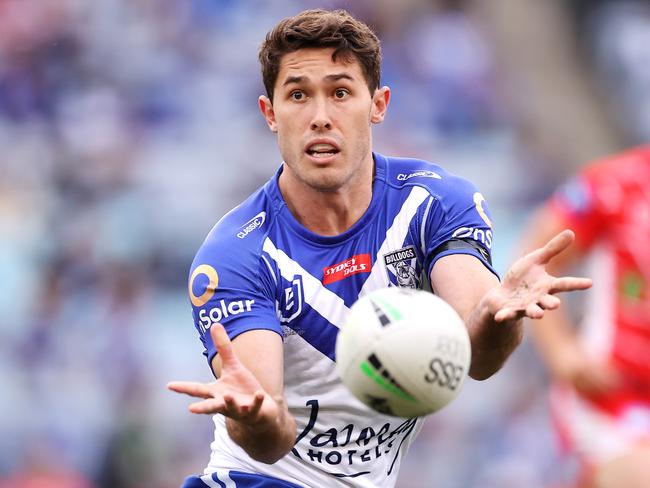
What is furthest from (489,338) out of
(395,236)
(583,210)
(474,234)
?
(583,210)

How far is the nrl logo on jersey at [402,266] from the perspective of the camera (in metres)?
5.21

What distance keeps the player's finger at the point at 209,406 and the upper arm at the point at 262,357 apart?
1.46 feet

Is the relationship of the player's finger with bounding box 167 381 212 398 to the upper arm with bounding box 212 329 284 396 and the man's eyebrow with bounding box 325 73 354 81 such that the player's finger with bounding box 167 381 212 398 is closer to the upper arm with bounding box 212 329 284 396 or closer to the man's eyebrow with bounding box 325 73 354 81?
Result: the upper arm with bounding box 212 329 284 396

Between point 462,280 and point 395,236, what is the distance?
0.42 m

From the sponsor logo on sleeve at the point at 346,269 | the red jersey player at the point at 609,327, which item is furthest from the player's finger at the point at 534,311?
the red jersey player at the point at 609,327

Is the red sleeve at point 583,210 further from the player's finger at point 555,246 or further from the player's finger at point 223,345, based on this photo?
the player's finger at point 223,345

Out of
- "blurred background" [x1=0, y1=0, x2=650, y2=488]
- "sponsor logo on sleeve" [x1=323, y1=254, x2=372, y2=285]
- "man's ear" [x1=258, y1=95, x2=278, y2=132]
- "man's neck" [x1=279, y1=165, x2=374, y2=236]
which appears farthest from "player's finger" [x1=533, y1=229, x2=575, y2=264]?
"blurred background" [x1=0, y1=0, x2=650, y2=488]

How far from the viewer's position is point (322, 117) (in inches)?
202

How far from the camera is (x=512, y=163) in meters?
13.5

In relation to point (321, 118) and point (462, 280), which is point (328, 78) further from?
point (462, 280)

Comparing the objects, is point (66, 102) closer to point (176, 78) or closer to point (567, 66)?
point (176, 78)

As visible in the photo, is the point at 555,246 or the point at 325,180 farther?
the point at 325,180

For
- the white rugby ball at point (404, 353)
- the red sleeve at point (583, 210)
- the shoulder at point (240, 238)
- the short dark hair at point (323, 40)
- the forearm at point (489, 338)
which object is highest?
the red sleeve at point (583, 210)

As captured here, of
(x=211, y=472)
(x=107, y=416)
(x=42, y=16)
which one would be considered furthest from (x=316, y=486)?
(x=42, y=16)
